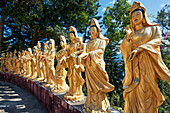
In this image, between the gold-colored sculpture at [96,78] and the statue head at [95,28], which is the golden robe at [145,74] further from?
the statue head at [95,28]

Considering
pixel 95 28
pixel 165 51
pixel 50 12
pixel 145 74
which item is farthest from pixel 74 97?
pixel 50 12

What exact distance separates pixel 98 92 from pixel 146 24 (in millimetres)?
1854

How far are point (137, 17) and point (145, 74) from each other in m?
1.02

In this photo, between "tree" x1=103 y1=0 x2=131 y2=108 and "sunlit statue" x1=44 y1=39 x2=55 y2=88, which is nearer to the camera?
"sunlit statue" x1=44 y1=39 x2=55 y2=88

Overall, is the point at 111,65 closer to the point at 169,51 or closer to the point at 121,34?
the point at 121,34

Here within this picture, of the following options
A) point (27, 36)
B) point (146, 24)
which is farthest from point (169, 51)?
point (27, 36)

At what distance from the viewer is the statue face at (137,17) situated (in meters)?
2.03

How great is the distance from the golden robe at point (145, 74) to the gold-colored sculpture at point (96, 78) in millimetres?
808

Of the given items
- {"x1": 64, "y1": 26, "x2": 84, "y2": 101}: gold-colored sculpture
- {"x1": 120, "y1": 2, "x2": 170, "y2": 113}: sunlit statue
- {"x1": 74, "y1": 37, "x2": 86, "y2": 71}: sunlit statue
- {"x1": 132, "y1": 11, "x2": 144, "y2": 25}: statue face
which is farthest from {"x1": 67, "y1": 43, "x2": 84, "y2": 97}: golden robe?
{"x1": 132, "y1": 11, "x2": 144, "y2": 25}: statue face

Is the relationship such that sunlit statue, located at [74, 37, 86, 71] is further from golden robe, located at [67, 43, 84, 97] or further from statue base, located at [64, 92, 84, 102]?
statue base, located at [64, 92, 84, 102]

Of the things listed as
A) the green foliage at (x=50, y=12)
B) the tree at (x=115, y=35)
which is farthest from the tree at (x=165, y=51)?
the green foliage at (x=50, y=12)

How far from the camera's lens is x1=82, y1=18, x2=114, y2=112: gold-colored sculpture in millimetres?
2777

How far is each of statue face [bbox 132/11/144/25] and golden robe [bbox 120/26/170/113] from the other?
16 centimetres

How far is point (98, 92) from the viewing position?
2842 mm
